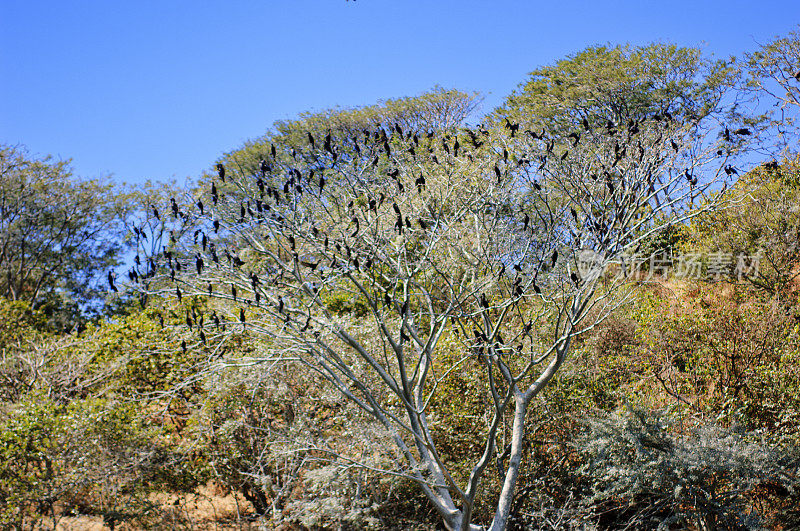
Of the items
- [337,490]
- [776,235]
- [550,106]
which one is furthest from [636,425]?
[550,106]

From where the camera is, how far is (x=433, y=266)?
6723 millimetres

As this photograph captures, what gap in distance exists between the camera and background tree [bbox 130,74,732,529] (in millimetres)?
6438

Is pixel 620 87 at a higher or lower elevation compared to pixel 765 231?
higher

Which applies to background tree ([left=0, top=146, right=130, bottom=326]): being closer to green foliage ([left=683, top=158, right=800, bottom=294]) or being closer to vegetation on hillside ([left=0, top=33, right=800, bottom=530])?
vegetation on hillside ([left=0, top=33, right=800, bottom=530])

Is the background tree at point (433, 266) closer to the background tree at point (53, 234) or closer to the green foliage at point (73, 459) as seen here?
the green foliage at point (73, 459)

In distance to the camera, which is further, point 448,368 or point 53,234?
point 53,234

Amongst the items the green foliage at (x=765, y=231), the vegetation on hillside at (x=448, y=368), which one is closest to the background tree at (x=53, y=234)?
the vegetation on hillside at (x=448, y=368)

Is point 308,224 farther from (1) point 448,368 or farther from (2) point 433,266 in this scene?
(1) point 448,368

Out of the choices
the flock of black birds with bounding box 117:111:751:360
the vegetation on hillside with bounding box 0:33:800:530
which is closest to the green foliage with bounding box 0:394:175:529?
the vegetation on hillside with bounding box 0:33:800:530

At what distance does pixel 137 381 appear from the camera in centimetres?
1063

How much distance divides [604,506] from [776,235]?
5.72 metres

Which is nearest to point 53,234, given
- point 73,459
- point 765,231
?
point 73,459

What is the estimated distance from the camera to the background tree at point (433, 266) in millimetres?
6438

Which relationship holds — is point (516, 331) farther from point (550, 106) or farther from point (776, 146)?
point (550, 106)
